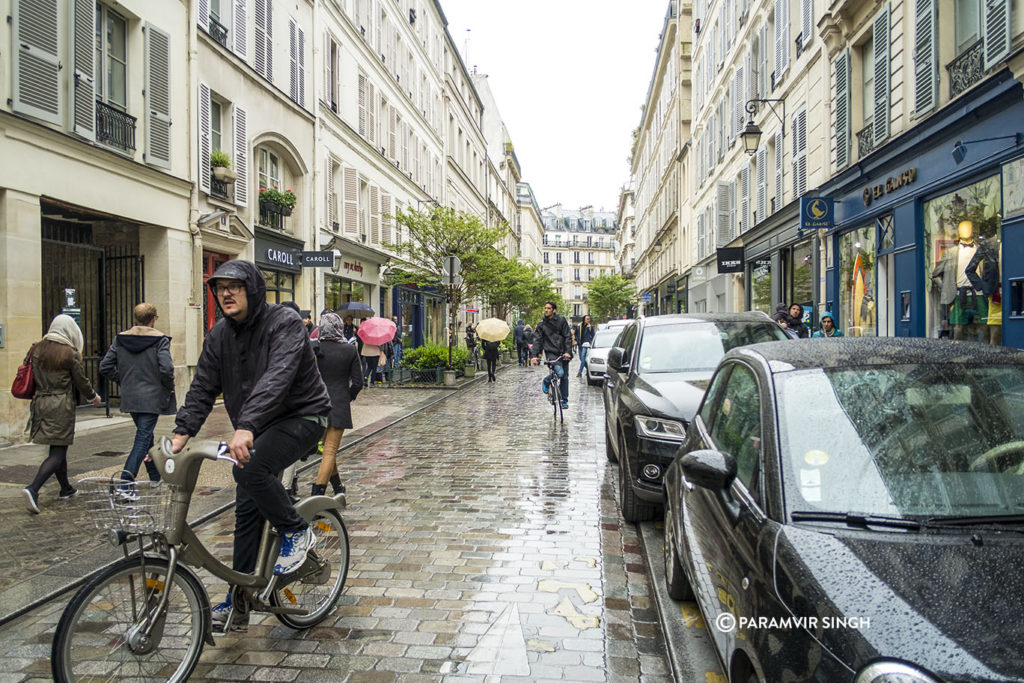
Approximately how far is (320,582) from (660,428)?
2.66m

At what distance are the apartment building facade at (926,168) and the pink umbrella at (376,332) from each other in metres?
8.91

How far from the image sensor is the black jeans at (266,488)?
3.38m

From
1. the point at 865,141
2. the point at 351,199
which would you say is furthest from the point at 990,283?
the point at 351,199

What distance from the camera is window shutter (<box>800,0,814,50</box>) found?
1720cm

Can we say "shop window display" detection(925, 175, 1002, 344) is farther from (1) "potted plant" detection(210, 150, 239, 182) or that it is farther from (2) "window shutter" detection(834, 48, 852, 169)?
(1) "potted plant" detection(210, 150, 239, 182)

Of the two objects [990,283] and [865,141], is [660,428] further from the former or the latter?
[865,141]

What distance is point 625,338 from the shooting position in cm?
852

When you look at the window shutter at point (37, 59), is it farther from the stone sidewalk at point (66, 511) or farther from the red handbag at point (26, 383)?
the red handbag at point (26, 383)

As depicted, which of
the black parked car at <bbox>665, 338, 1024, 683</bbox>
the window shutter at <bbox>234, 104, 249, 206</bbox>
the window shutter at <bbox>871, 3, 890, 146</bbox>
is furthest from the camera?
the window shutter at <bbox>234, 104, 249, 206</bbox>

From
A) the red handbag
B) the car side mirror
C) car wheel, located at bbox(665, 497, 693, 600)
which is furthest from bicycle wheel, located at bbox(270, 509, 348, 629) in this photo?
the red handbag

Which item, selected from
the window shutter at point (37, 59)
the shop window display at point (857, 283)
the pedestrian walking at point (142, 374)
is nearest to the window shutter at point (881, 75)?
the shop window display at point (857, 283)

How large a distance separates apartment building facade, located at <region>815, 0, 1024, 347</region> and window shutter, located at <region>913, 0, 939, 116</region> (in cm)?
3

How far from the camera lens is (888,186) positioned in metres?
13.3

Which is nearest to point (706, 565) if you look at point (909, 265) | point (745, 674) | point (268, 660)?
point (745, 674)
